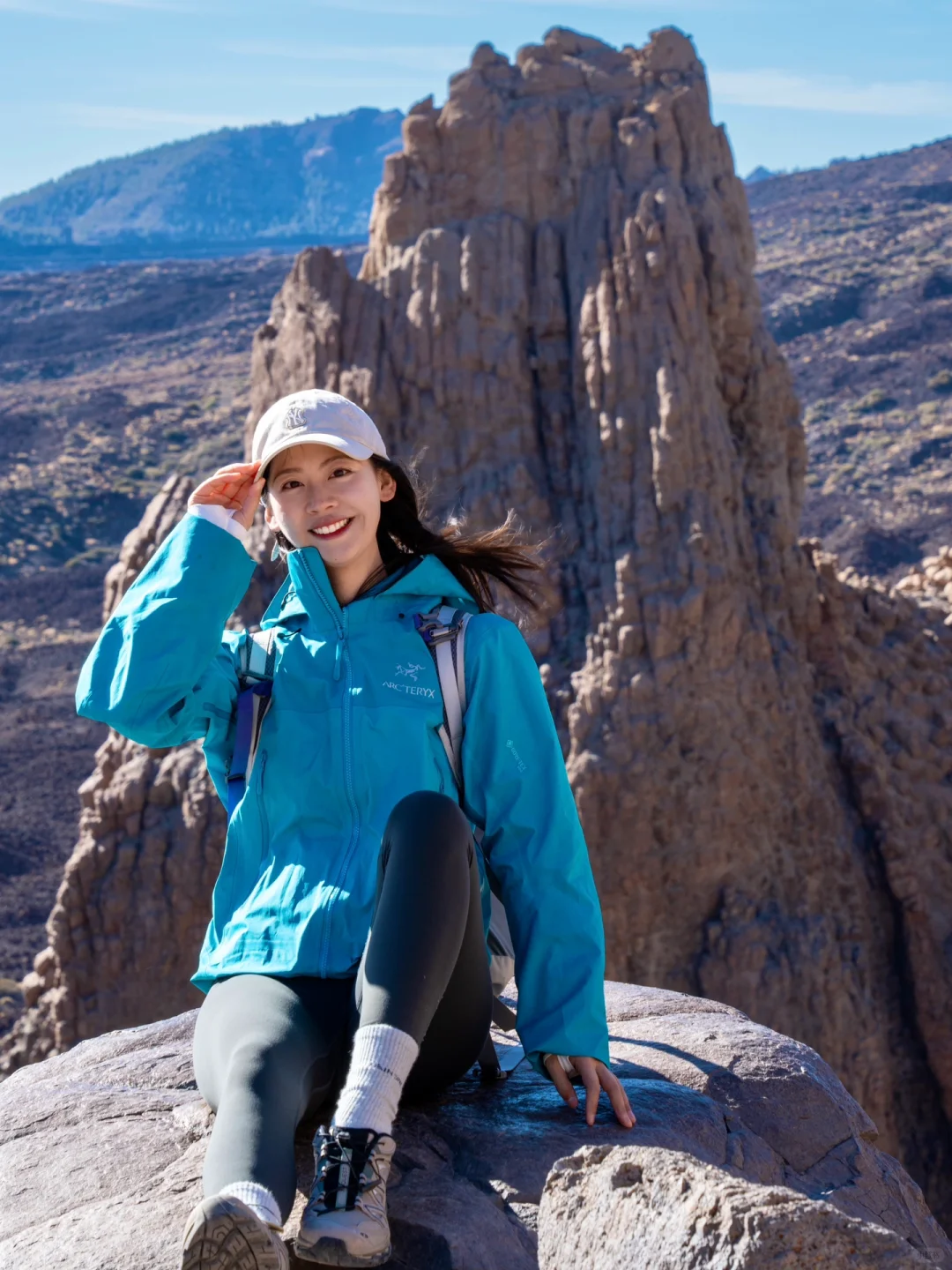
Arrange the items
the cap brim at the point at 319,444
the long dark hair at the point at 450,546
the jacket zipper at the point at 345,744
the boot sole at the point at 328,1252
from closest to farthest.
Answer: the boot sole at the point at 328,1252 < the jacket zipper at the point at 345,744 < the cap brim at the point at 319,444 < the long dark hair at the point at 450,546

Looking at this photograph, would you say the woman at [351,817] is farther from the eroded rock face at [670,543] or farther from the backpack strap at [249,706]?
the eroded rock face at [670,543]

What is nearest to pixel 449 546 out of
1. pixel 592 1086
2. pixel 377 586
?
pixel 377 586

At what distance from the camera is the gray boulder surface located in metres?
1.96

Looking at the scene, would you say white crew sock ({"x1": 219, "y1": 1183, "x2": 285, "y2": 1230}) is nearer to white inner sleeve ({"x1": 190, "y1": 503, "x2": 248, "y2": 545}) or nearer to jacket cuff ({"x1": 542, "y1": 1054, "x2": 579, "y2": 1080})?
jacket cuff ({"x1": 542, "y1": 1054, "x2": 579, "y2": 1080})

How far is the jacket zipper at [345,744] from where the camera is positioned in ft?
8.10

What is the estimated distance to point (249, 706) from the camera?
2.73 meters

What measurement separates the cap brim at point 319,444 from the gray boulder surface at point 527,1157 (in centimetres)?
119

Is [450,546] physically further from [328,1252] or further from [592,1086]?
[328,1252]

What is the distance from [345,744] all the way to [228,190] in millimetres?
137266

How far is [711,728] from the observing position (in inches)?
275

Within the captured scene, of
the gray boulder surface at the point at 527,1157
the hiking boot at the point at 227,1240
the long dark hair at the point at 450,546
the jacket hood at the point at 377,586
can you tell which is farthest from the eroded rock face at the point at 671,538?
the hiking boot at the point at 227,1240

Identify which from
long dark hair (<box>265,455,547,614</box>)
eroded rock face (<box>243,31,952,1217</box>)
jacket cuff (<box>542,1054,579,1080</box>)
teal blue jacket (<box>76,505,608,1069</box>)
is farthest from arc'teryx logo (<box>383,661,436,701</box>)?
eroded rock face (<box>243,31,952,1217</box>)

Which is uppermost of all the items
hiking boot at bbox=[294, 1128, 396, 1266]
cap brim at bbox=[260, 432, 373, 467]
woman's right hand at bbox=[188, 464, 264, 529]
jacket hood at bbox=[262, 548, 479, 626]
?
cap brim at bbox=[260, 432, 373, 467]

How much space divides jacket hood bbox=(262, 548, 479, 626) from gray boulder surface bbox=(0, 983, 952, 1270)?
2.98ft
